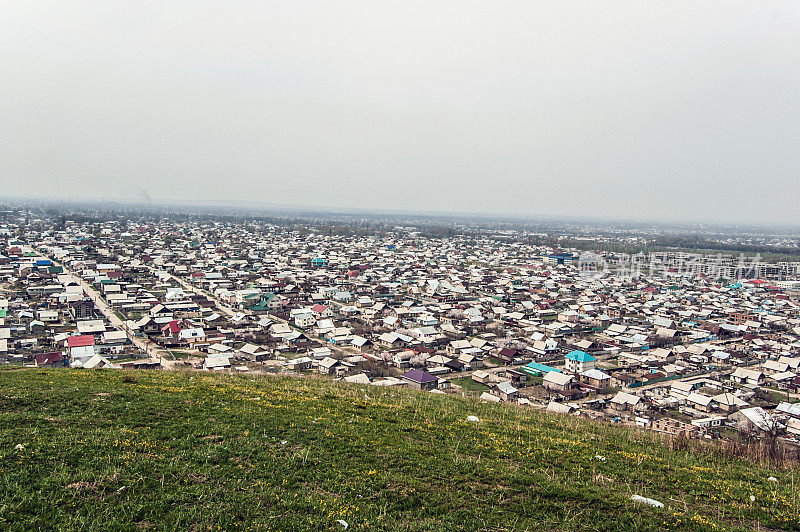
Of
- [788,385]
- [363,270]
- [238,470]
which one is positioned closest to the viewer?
[238,470]

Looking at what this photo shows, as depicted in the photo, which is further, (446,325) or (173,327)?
(446,325)

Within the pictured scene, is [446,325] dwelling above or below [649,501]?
below

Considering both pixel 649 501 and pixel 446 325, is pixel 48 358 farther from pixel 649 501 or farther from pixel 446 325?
pixel 649 501

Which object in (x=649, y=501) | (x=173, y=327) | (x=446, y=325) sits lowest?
(x=446, y=325)

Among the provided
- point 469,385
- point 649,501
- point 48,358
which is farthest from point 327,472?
point 48,358

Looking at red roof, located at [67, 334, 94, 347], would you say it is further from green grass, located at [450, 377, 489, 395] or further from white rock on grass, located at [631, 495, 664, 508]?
white rock on grass, located at [631, 495, 664, 508]

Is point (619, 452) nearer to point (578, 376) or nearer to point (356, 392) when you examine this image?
point (356, 392)

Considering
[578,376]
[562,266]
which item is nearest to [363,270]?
[562,266]
